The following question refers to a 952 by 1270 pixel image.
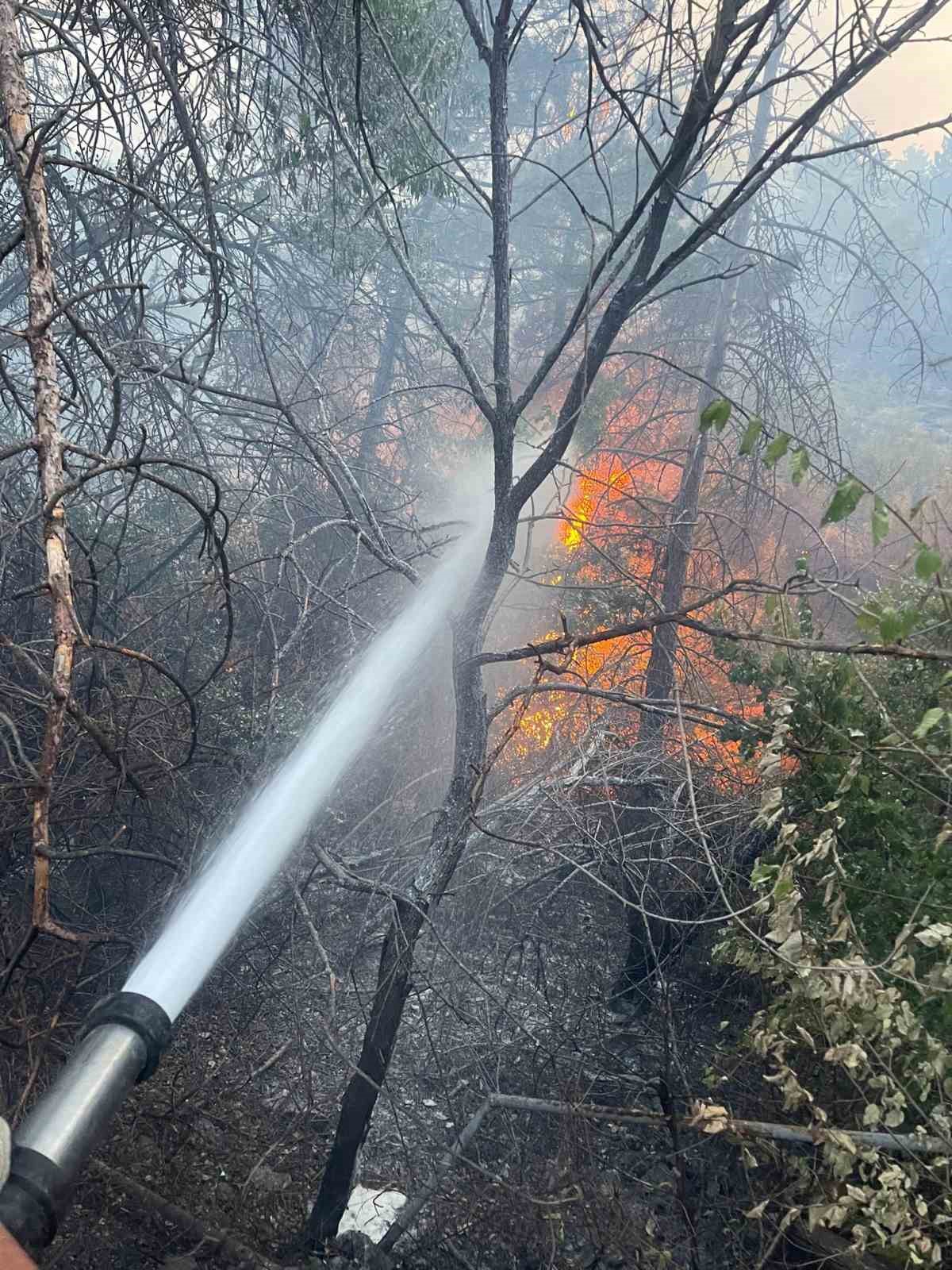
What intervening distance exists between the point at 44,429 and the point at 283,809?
3781 millimetres

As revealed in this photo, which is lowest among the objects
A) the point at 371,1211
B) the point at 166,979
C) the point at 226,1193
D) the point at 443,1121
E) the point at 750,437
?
the point at 443,1121

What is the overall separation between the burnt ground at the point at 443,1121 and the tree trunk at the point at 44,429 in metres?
2.19

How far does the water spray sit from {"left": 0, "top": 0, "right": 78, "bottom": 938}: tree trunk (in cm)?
61

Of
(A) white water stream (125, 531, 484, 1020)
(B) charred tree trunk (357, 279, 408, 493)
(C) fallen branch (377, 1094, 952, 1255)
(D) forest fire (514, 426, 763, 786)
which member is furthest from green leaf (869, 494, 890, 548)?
(B) charred tree trunk (357, 279, 408, 493)

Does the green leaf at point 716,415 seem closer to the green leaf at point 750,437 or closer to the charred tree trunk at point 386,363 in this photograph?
the green leaf at point 750,437

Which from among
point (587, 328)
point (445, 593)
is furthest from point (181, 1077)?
point (445, 593)

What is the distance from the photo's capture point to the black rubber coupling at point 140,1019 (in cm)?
248

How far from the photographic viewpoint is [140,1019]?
2480 mm

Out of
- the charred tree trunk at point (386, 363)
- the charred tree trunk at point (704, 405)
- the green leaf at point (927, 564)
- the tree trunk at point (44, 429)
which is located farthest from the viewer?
the charred tree trunk at point (386, 363)

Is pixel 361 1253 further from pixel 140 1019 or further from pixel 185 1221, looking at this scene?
pixel 140 1019

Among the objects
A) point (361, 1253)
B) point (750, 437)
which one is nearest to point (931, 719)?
point (750, 437)

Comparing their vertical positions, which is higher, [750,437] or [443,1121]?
[750,437]

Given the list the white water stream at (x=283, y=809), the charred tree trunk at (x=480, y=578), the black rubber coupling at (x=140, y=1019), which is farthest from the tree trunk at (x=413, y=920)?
the black rubber coupling at (x=140, y=1019)

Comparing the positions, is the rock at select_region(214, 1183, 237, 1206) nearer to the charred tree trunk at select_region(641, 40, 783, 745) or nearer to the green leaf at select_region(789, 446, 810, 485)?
the green leaf at select_region(789, 446, 810, 485)
